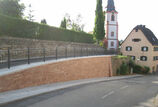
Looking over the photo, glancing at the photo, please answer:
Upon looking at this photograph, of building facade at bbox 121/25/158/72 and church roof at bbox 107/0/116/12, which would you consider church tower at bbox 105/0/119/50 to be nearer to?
church roof at bbox 107/0/116/12

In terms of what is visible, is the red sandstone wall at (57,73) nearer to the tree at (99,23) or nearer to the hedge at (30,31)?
the hedge at (30,31)

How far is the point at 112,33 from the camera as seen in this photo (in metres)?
38.2

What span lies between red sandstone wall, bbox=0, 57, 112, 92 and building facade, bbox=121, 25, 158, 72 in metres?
19.0

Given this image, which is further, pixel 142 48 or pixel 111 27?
pixel 111 27

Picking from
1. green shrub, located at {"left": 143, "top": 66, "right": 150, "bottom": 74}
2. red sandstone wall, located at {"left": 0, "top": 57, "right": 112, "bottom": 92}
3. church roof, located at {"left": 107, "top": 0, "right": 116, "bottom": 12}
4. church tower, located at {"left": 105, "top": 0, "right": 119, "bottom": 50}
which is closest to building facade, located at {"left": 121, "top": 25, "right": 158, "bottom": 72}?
green shrub, located at {"left": 143, "top": 66, "right": 150, "bottom": 74}

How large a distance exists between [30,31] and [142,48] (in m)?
31.2

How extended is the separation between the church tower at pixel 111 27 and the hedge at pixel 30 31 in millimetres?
12002

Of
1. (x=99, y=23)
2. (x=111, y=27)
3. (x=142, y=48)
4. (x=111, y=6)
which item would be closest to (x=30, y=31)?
(x=99, y=23)

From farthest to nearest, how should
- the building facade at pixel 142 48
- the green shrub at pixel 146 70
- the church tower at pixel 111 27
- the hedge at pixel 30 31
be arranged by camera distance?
the church tower at pixel 111 27 < the building facade at pixel 142 48 < the green shrub at pixel 146 70 < the hedge at pixel 30 31

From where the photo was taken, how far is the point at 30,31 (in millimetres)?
19828

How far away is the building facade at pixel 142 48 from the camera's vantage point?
121ft

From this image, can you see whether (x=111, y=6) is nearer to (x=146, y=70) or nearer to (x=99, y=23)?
(x=99, y=23)

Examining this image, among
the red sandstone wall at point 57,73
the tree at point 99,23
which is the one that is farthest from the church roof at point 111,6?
the red sandstone wall at point 57,73

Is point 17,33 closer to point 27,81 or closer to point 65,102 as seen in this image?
point 27,81
